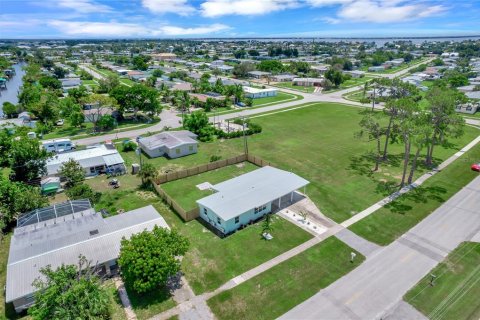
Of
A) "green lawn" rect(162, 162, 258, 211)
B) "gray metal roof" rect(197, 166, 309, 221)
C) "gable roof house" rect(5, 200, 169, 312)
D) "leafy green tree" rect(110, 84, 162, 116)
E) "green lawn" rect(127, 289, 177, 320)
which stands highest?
"leafy green tree" rect(110, 84, 162, 116)

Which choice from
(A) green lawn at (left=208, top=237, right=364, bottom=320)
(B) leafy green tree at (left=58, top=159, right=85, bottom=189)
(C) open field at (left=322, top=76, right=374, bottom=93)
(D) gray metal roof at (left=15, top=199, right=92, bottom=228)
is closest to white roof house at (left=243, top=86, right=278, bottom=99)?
(C) open field at (left=322, top=76, right=374, bottom=93)

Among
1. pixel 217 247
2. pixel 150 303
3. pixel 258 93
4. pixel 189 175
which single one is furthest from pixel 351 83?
pixel 150 303

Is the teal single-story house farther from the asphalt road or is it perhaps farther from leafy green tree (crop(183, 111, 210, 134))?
leafy green tree (crop(183, 111, 210, 134))

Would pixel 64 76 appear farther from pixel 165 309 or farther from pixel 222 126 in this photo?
pixel 165 309

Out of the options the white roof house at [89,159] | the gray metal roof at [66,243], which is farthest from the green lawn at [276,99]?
the gray metal roof at [66,243]

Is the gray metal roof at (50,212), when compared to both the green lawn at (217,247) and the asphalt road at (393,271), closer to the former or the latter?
the green lawn at (217,247)

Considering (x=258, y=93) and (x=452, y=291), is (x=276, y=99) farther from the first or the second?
(x=452, y=291)

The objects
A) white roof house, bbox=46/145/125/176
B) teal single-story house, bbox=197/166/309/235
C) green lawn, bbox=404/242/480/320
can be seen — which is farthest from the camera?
white roof house, bbox=46/145/125/176
